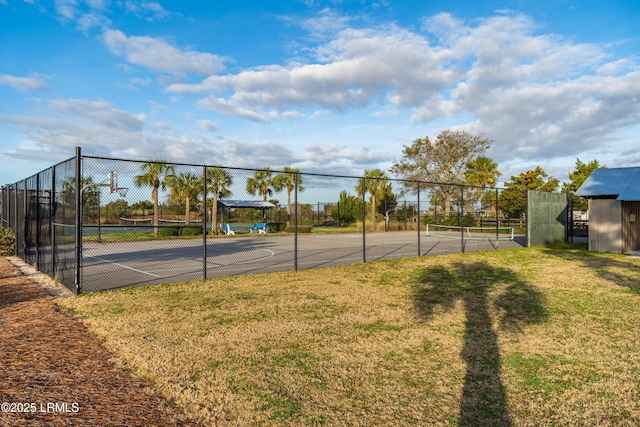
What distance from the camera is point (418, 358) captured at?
4.33 m

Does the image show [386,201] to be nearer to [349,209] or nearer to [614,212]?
[349,209]

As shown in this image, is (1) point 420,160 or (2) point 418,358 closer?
(2) point 418,358

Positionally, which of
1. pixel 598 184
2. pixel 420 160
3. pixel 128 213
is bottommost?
pixel 128 213

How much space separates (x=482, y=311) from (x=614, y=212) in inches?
491

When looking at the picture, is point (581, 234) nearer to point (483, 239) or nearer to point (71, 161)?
point (483, 239)

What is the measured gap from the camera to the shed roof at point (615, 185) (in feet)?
48.0

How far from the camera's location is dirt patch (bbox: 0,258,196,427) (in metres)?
3.07

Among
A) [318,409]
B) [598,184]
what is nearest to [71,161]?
[318,409]

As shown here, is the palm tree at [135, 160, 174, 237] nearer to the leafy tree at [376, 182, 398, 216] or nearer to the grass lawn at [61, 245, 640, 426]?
the grass lawn at [61, 245, 640, 426]

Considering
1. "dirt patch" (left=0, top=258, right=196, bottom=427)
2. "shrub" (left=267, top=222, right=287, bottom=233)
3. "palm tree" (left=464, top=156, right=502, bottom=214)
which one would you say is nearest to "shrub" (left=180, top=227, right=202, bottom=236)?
"shrub" (left=267, top=222, right=287, bottom=233)

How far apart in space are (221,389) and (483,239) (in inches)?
871

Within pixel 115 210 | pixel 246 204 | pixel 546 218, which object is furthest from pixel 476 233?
pixel 115 210

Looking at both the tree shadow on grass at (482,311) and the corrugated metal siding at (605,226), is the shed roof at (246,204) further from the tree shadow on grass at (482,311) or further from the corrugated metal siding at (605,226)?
the corrugated metal siding at (605,226)

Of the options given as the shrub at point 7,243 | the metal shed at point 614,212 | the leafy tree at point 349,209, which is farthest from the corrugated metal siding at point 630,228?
the leafy tree at point 349,209
